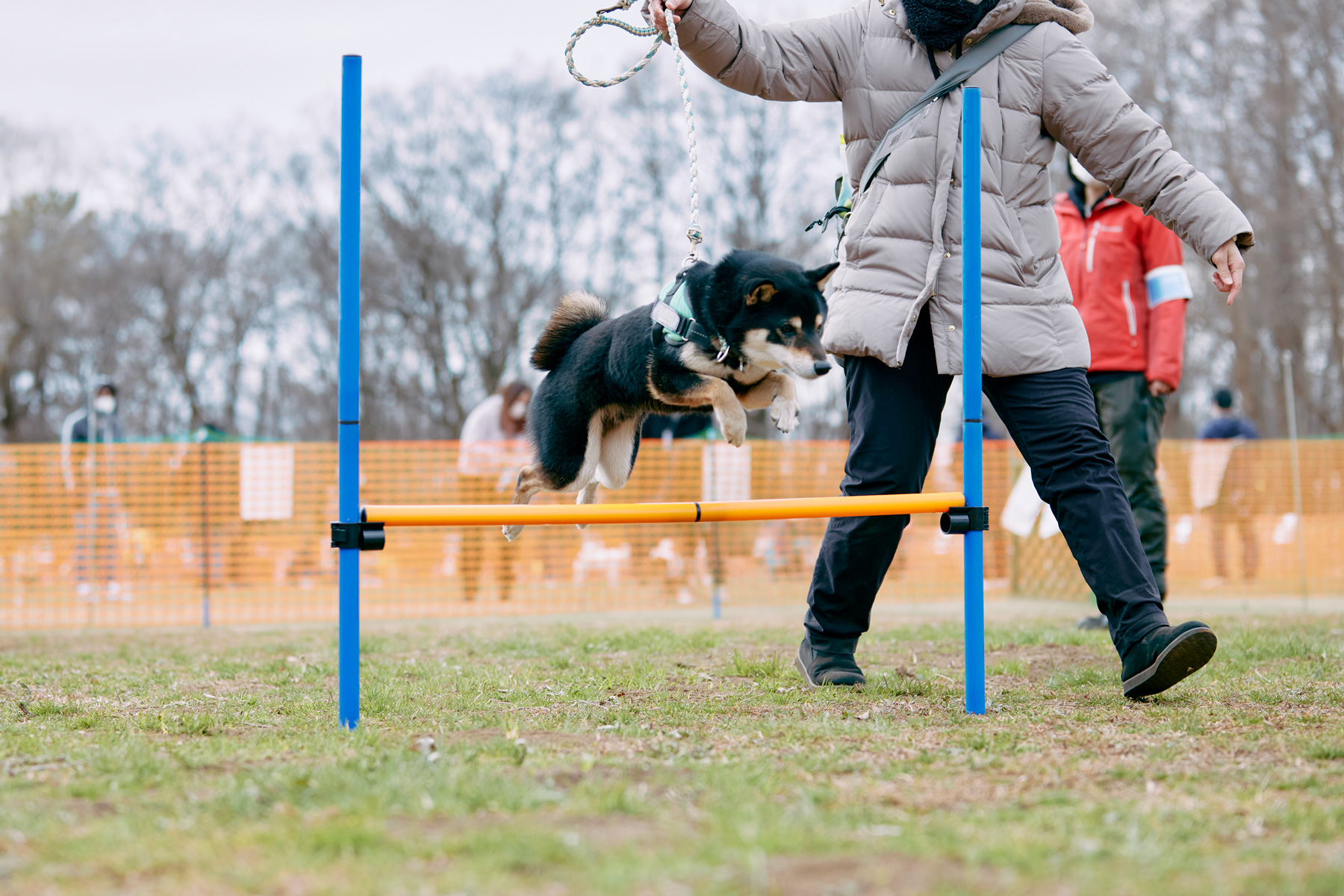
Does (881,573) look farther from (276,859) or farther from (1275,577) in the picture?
(1275,577)

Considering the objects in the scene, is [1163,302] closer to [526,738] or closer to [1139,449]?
[1139,449]

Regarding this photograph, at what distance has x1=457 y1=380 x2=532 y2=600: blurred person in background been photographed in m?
7.92

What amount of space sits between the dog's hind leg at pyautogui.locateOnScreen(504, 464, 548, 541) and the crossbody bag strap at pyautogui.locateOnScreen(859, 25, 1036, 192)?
4.72ft

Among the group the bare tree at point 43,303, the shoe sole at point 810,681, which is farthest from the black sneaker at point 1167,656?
the bare tree at point 43,303

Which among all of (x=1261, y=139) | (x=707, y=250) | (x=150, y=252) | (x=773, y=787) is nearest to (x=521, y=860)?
(x=773, y=787)

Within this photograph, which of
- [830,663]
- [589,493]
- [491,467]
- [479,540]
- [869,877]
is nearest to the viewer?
[869,877]

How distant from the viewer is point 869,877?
4.86ft

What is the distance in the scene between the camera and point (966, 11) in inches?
118

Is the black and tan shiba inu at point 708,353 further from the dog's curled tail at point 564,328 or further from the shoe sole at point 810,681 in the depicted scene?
the shoe sole at point 810,681

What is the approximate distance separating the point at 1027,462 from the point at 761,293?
0.91m

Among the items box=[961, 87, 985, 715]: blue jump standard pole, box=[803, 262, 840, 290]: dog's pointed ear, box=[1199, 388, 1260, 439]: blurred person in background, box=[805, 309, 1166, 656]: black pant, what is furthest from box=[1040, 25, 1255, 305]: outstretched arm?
box=[1199, 388, 1260, 439]: blurred person in background

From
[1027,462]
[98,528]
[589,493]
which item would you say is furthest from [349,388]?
[98,528]

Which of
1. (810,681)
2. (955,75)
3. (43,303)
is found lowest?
(810,681)

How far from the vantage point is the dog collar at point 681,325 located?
3055 millimetres
